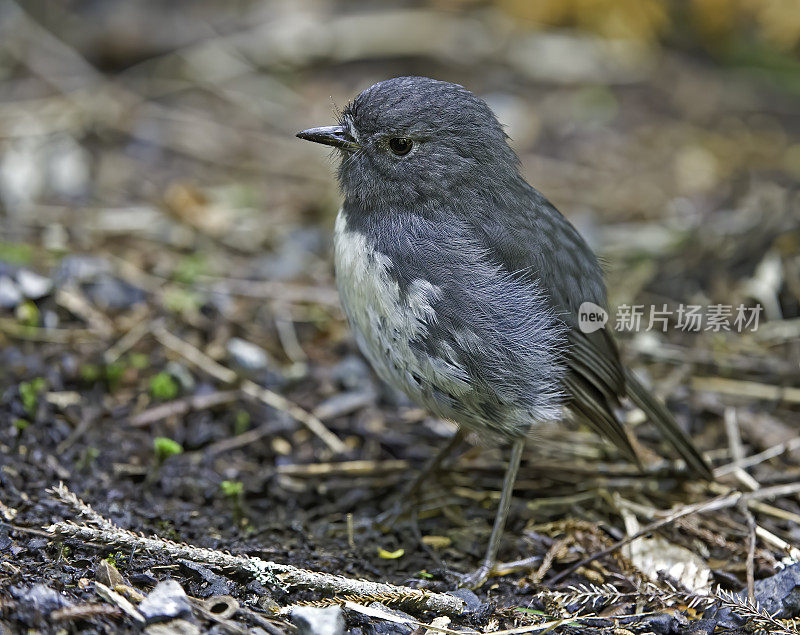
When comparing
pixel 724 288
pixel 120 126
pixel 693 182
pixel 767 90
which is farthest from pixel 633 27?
pixel 120 126

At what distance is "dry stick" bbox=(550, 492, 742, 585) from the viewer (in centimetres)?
343

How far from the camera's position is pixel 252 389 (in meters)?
4.36

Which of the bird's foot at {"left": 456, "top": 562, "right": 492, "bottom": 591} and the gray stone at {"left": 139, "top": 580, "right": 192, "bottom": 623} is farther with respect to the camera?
the bird's foot at {"left": 456, "top": 562, "right": 492, "bottom": 591}

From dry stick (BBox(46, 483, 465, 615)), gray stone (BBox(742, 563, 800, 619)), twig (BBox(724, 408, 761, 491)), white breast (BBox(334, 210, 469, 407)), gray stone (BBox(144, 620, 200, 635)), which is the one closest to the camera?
gray stone (BBox(144, 620, 200, 635))

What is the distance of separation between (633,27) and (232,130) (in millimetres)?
3676

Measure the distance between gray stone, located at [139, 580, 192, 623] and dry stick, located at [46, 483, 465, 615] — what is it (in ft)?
0.74

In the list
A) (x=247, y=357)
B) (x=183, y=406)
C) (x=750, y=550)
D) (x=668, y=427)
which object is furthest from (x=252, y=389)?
(x=750, y=550)

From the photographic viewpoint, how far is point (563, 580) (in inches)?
136

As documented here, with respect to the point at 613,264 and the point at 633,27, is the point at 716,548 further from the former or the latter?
the point at 633,27

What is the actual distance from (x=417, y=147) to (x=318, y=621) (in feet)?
6.38

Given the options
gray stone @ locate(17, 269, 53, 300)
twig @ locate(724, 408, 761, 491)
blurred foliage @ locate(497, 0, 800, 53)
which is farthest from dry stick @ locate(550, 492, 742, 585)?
blurred foliage @ locate(497, 0, 800, 53)

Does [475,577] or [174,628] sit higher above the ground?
[475,577]

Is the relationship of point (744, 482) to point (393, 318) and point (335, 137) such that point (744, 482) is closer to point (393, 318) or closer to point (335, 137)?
point (393, 318)

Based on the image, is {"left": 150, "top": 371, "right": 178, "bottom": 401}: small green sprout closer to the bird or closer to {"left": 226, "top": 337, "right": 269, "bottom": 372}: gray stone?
{"left": 226, "top": 337, "right": 269, "bottom": 372}: gray stone
